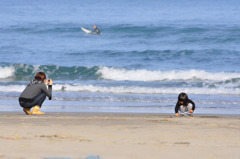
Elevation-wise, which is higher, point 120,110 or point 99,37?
point 99,37

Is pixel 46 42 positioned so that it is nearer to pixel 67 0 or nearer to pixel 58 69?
pixel 58 69

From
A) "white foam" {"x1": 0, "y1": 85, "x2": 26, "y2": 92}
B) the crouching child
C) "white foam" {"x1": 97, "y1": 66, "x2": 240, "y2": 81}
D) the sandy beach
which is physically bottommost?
the sandy beach

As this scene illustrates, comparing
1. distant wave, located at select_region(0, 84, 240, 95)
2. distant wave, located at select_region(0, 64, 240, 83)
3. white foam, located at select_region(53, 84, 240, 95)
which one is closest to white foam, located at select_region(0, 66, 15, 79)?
distant wave, located at select_region(0, 64, 240, 83)

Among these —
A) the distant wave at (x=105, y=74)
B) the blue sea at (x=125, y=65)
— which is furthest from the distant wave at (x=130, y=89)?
the distant wave at (x=105, y=74)

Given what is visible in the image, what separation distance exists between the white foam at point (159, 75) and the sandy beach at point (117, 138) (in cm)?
1053

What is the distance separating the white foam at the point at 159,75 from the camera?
1917 cm

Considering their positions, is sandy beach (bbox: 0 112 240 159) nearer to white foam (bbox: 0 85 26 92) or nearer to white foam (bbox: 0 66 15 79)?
white foam (bbox: 0 85 26 92)

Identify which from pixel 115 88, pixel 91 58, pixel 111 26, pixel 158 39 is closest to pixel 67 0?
pixel 111 26

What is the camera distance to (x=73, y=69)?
20.9m

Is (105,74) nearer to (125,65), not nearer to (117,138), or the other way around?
(125,65)

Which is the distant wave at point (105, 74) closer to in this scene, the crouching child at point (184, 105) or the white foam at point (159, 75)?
the white foam at point (159, 75)

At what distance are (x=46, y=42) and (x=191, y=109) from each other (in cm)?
2142

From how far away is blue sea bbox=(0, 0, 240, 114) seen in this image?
1340cm

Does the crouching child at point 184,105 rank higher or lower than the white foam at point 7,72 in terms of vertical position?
lower
